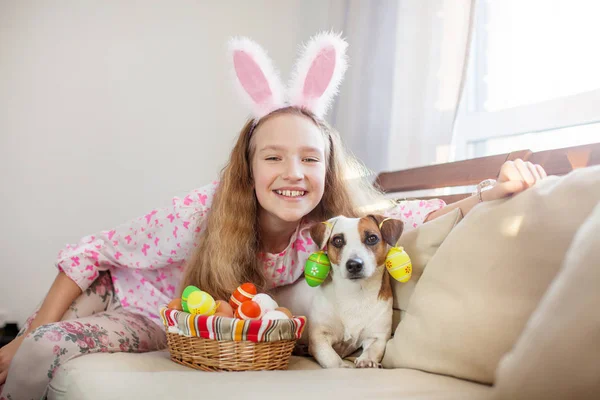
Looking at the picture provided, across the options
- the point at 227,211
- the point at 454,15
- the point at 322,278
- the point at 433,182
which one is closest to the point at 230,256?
the point at 227,211

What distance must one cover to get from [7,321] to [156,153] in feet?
3.53

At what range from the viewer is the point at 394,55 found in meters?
2.31

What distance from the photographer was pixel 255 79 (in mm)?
1540

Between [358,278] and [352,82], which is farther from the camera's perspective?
[352,82]

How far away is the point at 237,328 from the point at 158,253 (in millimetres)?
631

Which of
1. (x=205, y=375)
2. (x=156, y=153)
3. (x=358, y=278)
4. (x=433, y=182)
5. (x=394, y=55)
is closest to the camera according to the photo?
(x=205, y=375)

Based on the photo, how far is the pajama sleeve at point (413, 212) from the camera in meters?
1.45

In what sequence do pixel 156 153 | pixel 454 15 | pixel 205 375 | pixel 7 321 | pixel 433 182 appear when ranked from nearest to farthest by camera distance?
pixel 205 375 → pixel 433 182 → pixel 454 15 → pixel 7 321 → pixel 156 153

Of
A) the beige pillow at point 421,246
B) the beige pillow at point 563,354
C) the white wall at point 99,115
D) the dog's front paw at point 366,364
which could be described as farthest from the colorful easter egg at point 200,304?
the white wall at point 99,115

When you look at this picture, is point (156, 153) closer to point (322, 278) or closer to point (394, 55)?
point (394, 55)

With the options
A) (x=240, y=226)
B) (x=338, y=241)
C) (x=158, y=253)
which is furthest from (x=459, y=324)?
(x=158, y=253)

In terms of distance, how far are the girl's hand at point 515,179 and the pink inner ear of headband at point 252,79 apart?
0.76 meters

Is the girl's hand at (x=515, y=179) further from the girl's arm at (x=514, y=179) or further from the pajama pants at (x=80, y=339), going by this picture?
the pajama pants at (x=80, y=339)

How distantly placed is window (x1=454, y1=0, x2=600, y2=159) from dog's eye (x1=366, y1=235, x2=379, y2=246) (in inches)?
41.1
